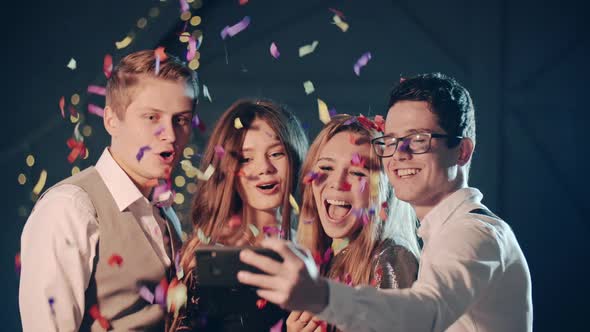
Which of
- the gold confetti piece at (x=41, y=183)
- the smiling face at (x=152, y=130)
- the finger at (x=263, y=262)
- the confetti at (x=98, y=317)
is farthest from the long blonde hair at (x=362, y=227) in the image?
the gold confetti piece at (x=41, y=183)

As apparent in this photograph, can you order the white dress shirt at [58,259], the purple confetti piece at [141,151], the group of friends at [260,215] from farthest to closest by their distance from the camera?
the purple confetti piece at [141,151]
the white dress shirt at [58,259]
the group of friends at [260,215]

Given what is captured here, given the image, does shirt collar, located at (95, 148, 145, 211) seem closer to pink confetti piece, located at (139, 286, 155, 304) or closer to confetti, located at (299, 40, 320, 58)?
pink confetti piece, located at (139, 286, 155, 304)

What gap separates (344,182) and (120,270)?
0.79 metres

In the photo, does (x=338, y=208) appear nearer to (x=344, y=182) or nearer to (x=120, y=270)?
(x=344, y=182)

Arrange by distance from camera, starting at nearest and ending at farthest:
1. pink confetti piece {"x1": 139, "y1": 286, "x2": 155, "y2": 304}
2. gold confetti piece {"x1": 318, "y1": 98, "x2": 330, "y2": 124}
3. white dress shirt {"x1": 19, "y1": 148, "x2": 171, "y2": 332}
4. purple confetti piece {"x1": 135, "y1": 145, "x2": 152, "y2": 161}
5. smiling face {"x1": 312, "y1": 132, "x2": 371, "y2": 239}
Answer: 1. white dress shirt {"x1": 19, "y1": 148, "x2": 171, "y2": 332}
2. pink confetti piece {"x1": 139, "y1": 286, "x2": 155, "y2": 304}
3. purple confetti piece {"x1": 135, "y1": 145, "x2": 152, "y2": 161}
4. smiling face {"x1": 312, "y1": 132, "x2": 371, "y2": 239}
5. gold confetti piece {"x1": 318, "y1": 98, "x2": 330, "y2": 124}

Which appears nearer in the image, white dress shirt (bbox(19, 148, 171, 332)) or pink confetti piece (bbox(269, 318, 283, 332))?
white dress shirt (bbox(19, 148, 171, 332))

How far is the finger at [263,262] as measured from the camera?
4.43 ft

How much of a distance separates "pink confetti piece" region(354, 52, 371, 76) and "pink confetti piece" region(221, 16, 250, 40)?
64 centimetres

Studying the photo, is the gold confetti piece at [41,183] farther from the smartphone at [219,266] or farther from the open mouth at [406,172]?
→ the smartphone at [219,266]

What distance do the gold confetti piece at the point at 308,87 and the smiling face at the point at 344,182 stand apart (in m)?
1.26

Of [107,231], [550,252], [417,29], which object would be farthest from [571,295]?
[107,231]

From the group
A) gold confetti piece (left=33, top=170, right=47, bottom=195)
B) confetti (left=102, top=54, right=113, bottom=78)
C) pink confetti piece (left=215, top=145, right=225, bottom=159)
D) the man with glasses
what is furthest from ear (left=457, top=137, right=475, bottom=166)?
gold confetti piece (left=33, top=170, right=47, bottom=195)

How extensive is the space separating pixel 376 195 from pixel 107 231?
0.90 meters

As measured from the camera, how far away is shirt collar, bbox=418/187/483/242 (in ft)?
6.56
